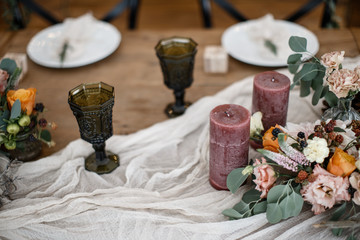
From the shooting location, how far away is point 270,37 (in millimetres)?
1406

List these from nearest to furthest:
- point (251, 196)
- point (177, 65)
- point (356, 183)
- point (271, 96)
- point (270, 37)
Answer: point (356, 183)
point (251, 196)
point (271, 96)
point (177, 65)
point (270, 37)

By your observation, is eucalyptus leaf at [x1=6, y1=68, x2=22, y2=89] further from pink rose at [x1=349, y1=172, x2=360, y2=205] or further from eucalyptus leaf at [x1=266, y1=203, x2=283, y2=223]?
pink rose at [x1=349, y1=172, x2=360, y2=205]

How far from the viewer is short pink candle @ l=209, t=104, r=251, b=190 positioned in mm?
835

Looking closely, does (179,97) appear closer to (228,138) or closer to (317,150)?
(228,138)

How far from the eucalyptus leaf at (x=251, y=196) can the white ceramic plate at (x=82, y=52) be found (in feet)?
2.47

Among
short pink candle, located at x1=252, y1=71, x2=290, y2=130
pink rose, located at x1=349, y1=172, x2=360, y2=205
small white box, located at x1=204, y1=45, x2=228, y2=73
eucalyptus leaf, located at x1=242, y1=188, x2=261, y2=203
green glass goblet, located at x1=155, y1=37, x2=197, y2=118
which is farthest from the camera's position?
small white box, located at x1=204, y1=45, x2=228, y2=73

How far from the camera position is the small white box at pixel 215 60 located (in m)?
1.31

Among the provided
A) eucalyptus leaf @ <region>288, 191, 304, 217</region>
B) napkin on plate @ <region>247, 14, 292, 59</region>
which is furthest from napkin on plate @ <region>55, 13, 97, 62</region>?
eucalyptus leaf @ <region>288, 191, 304, 217</region>

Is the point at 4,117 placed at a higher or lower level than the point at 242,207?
higher

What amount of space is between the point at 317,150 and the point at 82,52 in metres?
0.92

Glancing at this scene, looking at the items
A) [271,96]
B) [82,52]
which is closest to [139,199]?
[271,96]

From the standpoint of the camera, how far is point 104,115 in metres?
0.91

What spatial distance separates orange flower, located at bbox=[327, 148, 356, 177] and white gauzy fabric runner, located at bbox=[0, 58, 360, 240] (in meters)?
0.12

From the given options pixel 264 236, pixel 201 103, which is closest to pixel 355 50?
pixel 201 103
